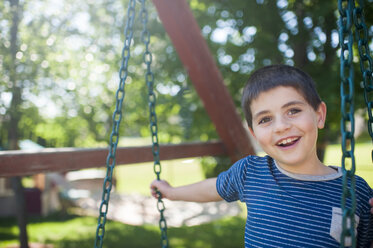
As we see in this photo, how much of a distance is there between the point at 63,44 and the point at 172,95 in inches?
68.8

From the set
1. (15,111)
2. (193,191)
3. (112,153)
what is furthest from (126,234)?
(112,153)

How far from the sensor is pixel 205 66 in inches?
115

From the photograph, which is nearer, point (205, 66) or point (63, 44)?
point (205, 66)

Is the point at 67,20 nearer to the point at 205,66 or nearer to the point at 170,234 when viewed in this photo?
the point at 205,66

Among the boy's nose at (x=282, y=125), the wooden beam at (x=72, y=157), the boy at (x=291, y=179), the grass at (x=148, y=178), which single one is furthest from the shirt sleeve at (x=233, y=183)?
the grass at (x=148, y=178)

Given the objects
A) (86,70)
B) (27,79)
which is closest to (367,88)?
(27,79)

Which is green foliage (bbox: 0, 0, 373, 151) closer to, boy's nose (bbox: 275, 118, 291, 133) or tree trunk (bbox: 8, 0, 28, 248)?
tree trunk (bbox: 8, 0, 28, 248)

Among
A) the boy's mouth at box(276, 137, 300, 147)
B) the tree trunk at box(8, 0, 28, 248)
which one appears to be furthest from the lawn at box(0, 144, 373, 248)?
the boy's mouth at box(276, 137, 300, 147)

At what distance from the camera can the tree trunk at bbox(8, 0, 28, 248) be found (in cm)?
447

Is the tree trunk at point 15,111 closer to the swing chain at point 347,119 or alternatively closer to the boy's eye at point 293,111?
the boy's eye at point 293,111

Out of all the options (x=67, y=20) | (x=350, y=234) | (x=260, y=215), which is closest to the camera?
(x=350, y=234)

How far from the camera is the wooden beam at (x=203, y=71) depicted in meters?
2.63

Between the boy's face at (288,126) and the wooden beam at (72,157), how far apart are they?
1.45 metres

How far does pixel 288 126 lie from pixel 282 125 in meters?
0.02
